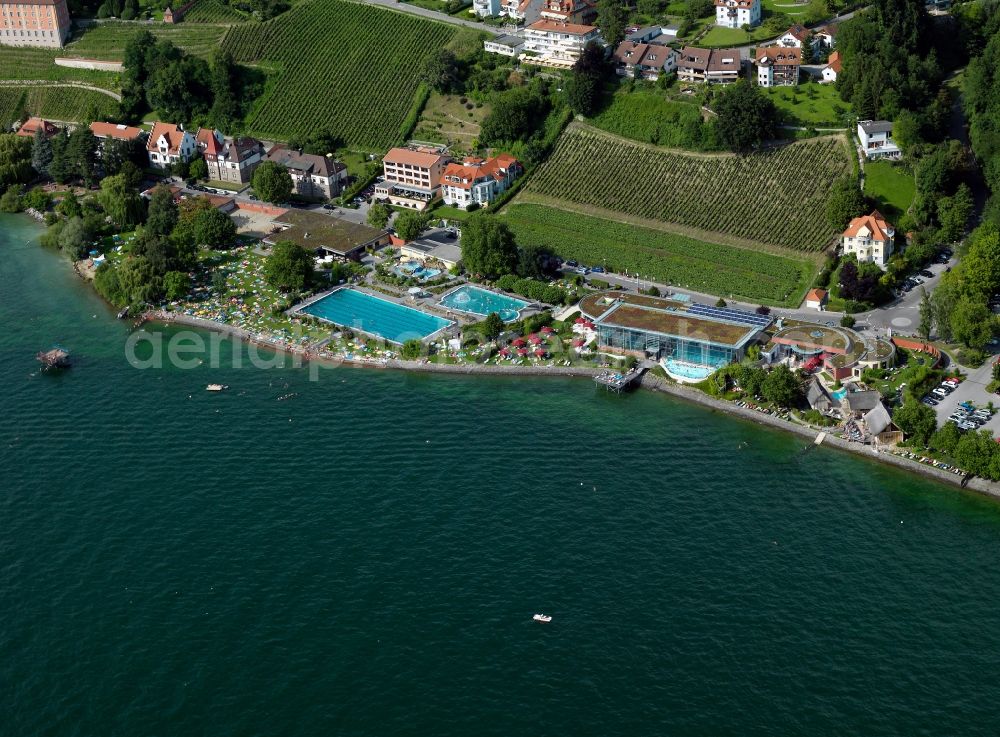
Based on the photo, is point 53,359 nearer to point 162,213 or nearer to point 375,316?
point 375,316

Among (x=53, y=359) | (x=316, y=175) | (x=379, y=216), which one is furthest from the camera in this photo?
(x=316, y=175)

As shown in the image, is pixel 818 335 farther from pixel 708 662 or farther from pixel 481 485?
pixel 708 662

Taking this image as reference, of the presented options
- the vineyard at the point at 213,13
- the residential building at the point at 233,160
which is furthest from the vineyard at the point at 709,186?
the vineyard at the point at 213,13

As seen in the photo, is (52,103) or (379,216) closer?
(379,216)

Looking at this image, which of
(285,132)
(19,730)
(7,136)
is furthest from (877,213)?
(7,136)

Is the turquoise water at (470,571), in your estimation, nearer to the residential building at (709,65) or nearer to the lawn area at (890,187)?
the lawn area at (890,187)

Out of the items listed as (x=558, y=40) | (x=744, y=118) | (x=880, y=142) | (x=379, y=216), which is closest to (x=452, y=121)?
(x=558, y=40)

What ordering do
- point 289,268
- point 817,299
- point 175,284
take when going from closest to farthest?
1. point 817,299
2. point 289,268
3. point 175,284
